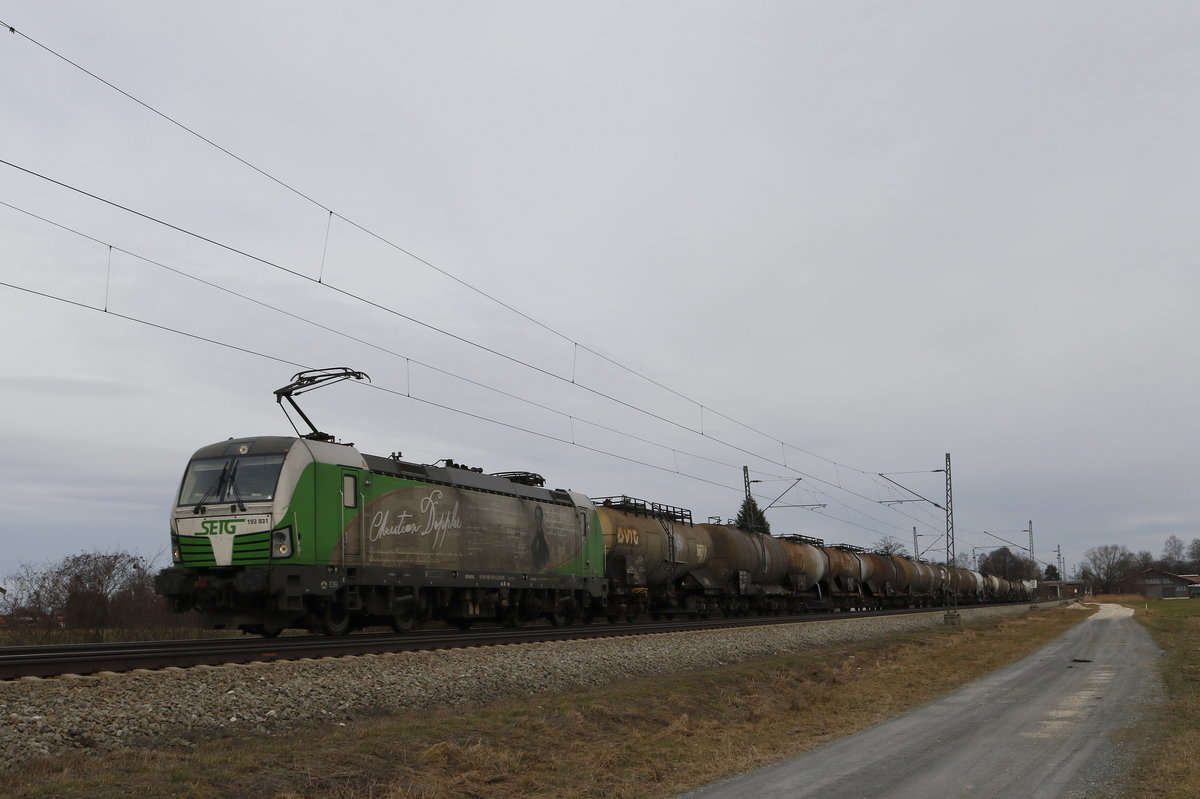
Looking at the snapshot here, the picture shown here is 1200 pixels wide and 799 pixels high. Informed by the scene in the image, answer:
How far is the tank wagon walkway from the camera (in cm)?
976

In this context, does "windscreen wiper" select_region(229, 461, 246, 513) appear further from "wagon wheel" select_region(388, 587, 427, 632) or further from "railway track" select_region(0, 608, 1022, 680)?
"wagon wheel" select_region(388, 587, 427, 632)

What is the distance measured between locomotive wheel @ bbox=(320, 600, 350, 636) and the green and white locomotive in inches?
1.2

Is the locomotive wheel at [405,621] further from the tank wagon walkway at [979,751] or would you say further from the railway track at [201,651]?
the tank wagon walkway at [979,751]

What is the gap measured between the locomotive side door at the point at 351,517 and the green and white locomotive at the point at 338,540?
26 mm

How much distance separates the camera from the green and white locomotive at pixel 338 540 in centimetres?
1822

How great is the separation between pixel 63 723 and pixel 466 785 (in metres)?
4.49

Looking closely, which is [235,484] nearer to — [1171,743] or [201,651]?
[201,651]

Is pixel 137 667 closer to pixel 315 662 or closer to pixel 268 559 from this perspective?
pixel 315 662

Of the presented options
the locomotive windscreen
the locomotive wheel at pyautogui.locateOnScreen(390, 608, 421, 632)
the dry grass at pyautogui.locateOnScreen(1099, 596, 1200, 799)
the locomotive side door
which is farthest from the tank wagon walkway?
the locomotive wheel at pyautogui.locateOnScreen(390, 608, 421, 632)

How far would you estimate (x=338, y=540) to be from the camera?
19.6 m

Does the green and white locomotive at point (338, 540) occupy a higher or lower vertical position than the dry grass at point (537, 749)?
higher

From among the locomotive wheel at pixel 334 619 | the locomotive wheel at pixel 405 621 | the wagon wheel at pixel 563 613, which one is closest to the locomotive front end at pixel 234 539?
the locomotive wheel at pixel 334 619

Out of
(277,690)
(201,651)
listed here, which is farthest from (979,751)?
(201,651)

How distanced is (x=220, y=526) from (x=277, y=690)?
654cm
